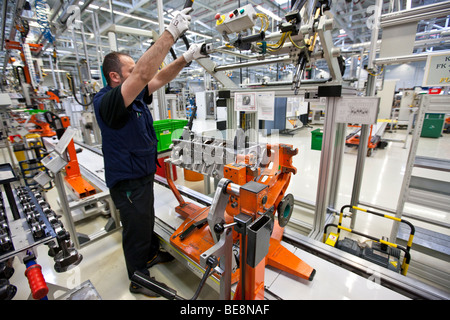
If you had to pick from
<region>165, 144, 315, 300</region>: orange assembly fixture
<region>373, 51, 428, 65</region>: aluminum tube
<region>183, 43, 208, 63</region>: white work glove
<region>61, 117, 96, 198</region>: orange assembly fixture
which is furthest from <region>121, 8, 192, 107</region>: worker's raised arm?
<region>61, 117, 96, 198</region>: orange assembly fixture

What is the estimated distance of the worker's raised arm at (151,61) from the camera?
1.09 metres

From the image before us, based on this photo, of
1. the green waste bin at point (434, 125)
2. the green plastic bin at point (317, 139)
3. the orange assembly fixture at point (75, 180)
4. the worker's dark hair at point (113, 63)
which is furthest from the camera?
the green waste bin at point (434, 125)

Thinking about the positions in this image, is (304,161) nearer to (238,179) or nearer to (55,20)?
(238,179)

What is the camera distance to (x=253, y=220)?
0.96 meters

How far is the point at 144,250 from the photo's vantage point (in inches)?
69.2

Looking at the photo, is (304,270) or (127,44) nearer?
(304,270)

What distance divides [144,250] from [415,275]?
258 centimetres

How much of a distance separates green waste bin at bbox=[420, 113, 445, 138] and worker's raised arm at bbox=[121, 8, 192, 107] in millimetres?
9779

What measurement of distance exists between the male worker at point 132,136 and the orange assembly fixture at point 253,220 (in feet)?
1.25

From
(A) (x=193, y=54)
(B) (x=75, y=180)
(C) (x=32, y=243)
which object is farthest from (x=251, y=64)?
(B) (x=75, y=180)

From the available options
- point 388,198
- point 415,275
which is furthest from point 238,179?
point 388,198

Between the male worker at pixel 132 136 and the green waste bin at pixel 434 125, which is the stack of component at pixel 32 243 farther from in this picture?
the green waste bin at pixel 434 125

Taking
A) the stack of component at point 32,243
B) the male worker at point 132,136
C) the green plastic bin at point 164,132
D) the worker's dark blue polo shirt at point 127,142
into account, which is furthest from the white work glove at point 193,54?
the stack of component at point 32,243
